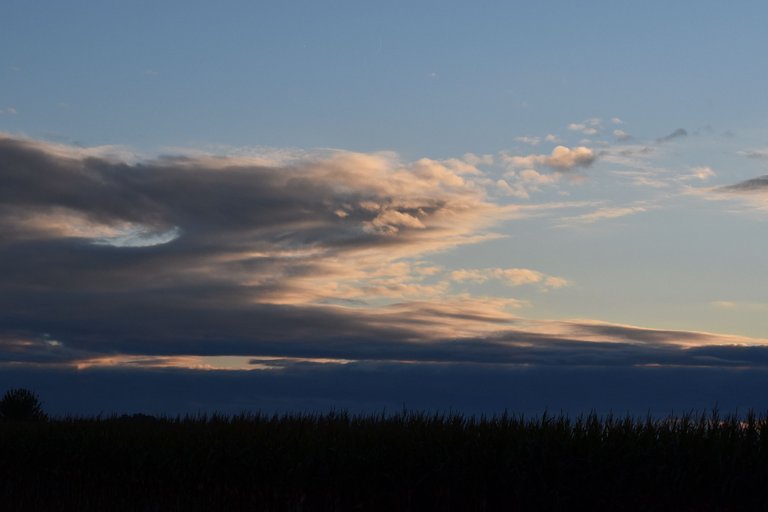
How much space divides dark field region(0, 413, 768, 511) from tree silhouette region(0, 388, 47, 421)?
73.7 feet

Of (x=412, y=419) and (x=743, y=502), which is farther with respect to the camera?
(x=412, y=419)

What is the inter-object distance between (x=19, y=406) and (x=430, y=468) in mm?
36070

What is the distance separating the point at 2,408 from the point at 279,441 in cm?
3142

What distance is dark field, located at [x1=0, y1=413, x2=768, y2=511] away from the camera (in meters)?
24.4

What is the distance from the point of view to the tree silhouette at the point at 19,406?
53.2m

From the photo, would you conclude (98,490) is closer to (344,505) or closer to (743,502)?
(344,505)

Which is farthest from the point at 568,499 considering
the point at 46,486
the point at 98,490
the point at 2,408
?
the point at 2,408

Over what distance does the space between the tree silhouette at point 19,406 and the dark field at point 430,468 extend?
22.5m

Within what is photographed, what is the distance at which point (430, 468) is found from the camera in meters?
26.0

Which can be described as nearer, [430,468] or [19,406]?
[430,468]

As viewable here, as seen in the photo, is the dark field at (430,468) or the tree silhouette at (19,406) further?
the tree silhouette at (19,406)

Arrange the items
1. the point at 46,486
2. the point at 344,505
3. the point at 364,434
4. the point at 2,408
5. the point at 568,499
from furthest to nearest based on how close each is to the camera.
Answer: the point at 2,408
the point at 46,486
the point at 364,434
the point at 344,505
the point at 568,499

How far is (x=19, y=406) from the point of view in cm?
5394

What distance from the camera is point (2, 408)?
178 ft
